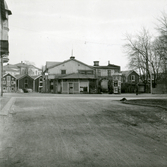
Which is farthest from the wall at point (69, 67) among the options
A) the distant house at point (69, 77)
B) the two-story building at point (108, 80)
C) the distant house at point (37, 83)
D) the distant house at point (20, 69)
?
the distant house at point (20, 69)

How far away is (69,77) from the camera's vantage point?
44219mm

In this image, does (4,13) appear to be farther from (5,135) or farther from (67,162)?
(67,162)

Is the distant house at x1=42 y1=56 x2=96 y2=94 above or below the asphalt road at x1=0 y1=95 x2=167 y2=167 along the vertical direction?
above

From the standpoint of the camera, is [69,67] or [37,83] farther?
[37,83]

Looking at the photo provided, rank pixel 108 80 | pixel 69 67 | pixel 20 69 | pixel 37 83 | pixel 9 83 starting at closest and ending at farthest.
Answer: pixel 108 80
pixel 69 67
pixel 37 83
pixel 9 83
pixel 20 69

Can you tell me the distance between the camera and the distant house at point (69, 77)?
4422cm

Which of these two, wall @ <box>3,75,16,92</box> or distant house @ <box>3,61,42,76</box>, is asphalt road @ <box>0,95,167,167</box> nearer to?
wall @ <box>3,75,16,92</box>

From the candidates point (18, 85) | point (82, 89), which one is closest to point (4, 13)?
point (82, 89)

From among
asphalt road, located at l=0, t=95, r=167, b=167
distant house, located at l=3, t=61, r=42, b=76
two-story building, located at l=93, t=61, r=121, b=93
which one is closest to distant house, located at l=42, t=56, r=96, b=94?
two-story building, located at l=93, t=61, r=121, b=93

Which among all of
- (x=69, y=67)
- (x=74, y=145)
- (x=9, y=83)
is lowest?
(x=74, y=145)

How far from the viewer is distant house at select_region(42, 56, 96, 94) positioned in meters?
44.2

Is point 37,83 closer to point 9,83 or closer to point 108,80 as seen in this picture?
point 9,83

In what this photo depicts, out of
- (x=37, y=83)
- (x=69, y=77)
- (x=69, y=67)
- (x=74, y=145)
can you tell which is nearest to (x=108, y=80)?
(x=69, y=77)

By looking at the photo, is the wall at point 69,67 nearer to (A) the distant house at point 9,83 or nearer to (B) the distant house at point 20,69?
(A) the distant house at point 9,83
